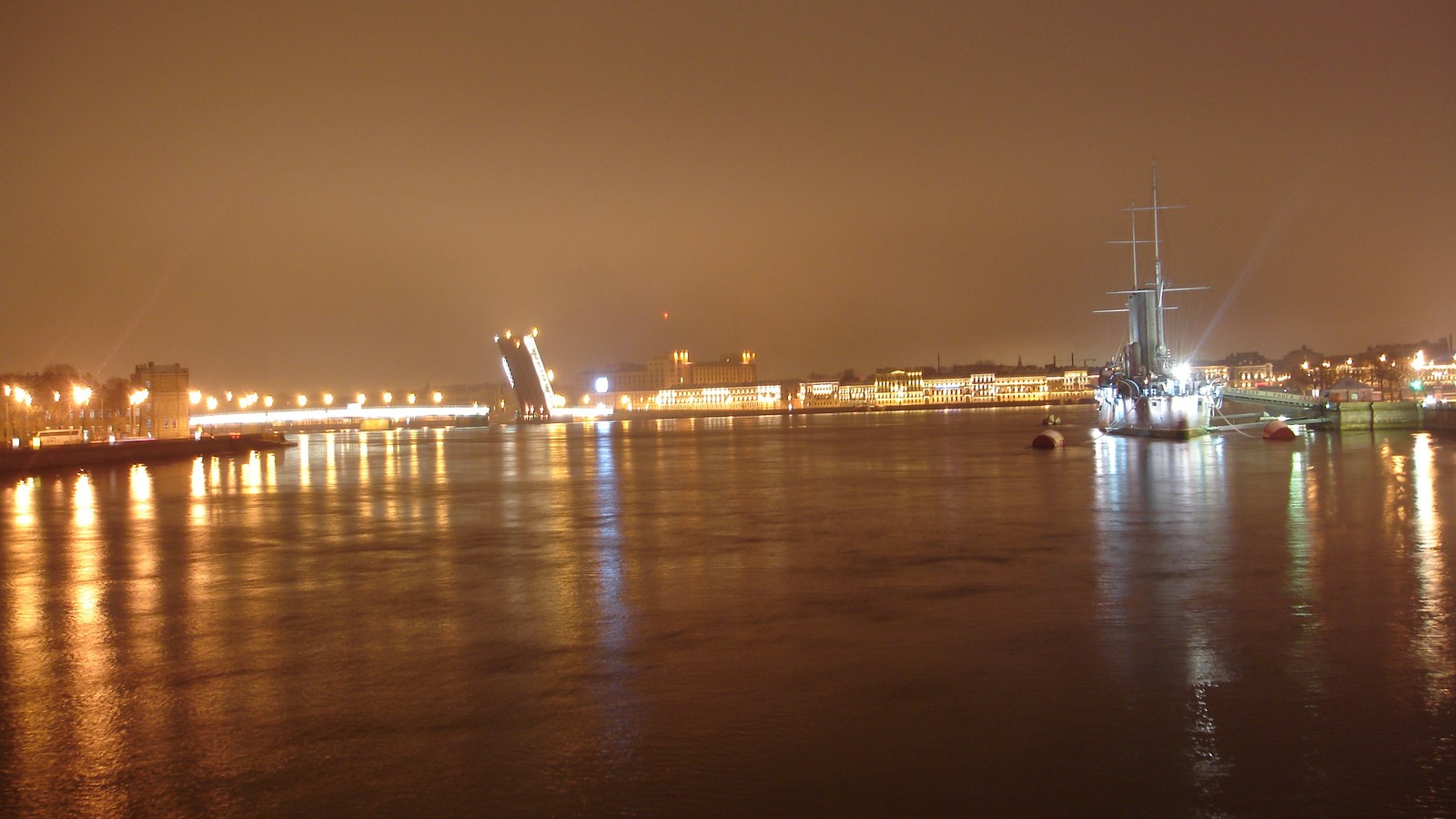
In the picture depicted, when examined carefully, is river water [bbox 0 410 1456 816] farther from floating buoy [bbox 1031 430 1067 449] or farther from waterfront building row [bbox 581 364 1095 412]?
waterfront building row [bbox 581 364 1095 412]

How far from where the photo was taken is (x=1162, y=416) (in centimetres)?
3528

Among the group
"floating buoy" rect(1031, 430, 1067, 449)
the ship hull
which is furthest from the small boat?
"floating buoy" rect(1031, 430, 1067, 449)

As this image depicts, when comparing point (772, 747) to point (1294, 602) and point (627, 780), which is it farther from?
point (1294, 602)

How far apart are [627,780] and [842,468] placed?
60.3 ft

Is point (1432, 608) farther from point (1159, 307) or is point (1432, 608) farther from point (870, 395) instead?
point (870, 395)

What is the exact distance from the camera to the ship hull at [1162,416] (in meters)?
34.2

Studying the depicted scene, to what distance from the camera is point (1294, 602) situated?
6680mm

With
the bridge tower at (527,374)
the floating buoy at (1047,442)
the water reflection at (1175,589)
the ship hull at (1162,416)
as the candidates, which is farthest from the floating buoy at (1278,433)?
the bridge tower at (527,374)

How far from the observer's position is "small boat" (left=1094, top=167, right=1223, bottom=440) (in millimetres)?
34812

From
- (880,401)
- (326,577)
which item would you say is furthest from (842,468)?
(880,401)

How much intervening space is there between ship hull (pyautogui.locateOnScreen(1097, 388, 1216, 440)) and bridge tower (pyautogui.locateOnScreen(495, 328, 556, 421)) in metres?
56.4

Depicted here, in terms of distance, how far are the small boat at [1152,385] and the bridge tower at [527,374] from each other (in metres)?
53.0

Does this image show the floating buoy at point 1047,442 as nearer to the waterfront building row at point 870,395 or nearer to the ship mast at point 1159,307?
the ship mast at point 1159,307

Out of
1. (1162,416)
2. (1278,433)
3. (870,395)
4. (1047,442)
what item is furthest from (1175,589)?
(870,395)
